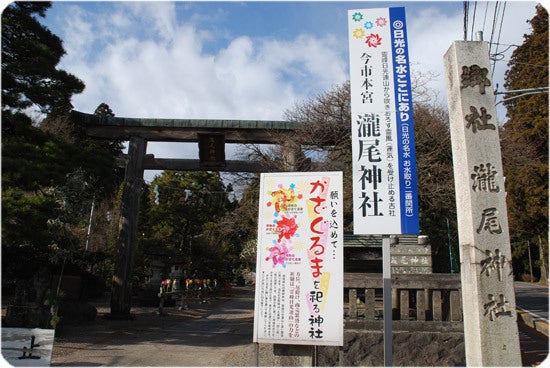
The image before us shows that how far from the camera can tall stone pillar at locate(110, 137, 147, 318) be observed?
40.0ft

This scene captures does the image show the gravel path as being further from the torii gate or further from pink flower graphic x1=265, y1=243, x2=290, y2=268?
pink flower graphic x1=265, y1=243, x2=290, y2=268

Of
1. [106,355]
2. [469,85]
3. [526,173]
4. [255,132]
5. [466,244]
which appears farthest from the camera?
[526,173]

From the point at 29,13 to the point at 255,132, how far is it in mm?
6655

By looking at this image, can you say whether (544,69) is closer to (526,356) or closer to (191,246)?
(526,356)

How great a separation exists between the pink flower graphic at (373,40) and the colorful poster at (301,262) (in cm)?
185

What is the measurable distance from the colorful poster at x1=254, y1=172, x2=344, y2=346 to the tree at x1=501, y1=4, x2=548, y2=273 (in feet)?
53.2

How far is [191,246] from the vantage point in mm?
26359

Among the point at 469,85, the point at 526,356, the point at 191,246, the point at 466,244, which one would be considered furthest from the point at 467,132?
the point at 191,246

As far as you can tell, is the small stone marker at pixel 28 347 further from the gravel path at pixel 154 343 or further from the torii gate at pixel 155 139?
the torii gate at pixel 155 139

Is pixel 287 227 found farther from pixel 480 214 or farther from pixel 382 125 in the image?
pixel 480 214

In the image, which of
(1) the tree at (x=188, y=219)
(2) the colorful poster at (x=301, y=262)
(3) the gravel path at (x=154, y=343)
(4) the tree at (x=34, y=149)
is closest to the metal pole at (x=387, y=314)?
(2) the colorful poster at (x=301, y=262)

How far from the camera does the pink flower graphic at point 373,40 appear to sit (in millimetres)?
5316

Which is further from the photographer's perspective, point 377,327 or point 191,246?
point 191,246

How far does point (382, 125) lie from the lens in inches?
201
